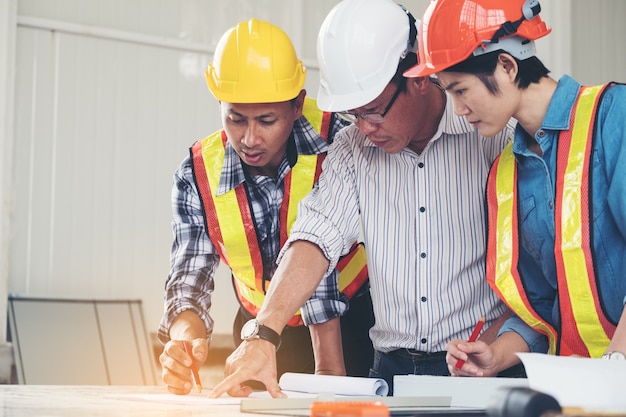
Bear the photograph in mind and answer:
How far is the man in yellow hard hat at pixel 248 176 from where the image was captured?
9.86 feet

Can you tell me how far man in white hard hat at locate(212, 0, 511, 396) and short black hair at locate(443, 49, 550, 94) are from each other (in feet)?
1.47

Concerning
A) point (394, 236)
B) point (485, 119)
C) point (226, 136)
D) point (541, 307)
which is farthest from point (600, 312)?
point (226, 136)

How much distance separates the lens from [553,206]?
229cm

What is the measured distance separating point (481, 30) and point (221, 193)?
118 centimetres

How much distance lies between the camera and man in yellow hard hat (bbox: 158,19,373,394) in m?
3.00

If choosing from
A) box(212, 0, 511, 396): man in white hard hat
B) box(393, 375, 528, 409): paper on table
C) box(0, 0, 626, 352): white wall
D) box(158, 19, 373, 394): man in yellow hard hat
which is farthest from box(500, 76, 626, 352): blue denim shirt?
box(0, 0, 626, 352): white wall

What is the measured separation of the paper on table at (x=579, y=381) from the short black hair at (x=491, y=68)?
95cm

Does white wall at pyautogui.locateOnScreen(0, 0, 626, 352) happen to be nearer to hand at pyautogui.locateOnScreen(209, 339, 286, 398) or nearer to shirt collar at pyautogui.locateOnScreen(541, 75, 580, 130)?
hand at pyautogui.locateOnScreen(209, 339, 286, 398)

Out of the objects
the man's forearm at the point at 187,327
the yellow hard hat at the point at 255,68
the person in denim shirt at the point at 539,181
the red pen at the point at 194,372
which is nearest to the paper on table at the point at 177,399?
the red pen at the point at 194,372

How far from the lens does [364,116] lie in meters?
2.75

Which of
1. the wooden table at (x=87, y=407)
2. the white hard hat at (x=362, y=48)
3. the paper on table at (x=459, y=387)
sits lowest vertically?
the paper on table at (x=459, y=387)

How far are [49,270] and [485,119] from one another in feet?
18.6

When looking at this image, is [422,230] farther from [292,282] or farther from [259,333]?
[259,333]

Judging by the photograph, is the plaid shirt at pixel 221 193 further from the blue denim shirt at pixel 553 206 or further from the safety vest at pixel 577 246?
the safety vest at pixel 577 246
